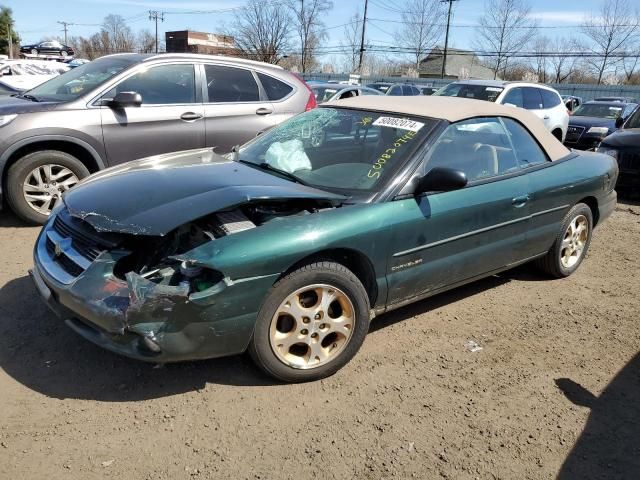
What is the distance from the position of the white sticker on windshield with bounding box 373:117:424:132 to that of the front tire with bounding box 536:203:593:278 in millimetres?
1740

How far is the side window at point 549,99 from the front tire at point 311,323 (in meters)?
10.8

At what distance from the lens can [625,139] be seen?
27.2 ft

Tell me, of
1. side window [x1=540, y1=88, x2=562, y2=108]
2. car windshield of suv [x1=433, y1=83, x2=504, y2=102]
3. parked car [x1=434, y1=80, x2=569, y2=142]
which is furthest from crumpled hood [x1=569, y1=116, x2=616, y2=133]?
car windshield of suv [x1=433, y1=83, x2=504, y2=102]


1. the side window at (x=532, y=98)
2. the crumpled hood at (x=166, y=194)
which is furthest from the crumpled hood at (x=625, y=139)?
the crumpled hood at (x=166, y=194)

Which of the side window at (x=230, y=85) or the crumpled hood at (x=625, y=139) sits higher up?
the side window at (x=230, y=85)

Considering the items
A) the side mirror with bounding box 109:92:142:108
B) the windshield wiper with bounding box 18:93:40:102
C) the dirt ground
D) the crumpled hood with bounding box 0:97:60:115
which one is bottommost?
the dirt ground

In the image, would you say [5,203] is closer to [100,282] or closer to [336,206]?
[100,282]

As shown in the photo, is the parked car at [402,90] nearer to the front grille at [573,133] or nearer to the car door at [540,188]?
the front grille at [573,133]

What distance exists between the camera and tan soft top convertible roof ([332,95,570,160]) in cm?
380

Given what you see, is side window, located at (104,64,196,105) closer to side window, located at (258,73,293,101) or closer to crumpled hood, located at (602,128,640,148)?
side window, located at (258,73,293,101)

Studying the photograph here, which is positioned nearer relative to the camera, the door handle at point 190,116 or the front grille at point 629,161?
the door handle at point 190,116

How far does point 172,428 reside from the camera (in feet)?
8.61

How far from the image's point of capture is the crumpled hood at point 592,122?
42.4ft

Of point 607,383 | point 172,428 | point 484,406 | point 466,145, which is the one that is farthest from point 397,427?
point 466,145
